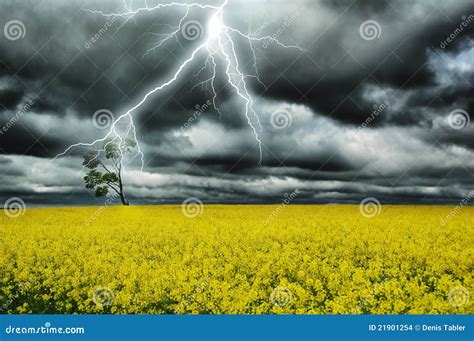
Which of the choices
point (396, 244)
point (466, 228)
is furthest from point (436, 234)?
point (396, 244)

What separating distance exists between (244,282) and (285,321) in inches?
85.1

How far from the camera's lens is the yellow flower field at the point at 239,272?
30.2 ft

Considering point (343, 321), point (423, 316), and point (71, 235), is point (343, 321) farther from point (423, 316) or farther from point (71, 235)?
point (71, 235)

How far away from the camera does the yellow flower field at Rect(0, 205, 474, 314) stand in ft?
30.2

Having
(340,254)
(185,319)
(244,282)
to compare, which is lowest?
(185,319)

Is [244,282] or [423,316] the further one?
[244,282]

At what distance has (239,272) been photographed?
38.8 ft

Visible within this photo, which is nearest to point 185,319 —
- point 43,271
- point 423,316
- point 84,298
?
point 84,298

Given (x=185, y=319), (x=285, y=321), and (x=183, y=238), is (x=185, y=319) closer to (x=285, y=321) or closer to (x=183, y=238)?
(x=285, y=321)

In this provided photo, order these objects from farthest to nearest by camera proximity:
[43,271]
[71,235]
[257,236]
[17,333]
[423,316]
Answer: [71,235]
[257,236]
[43,271]
[17,333]
[423,316]

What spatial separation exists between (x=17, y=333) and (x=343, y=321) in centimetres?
705

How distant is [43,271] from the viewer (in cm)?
1215

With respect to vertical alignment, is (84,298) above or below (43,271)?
below

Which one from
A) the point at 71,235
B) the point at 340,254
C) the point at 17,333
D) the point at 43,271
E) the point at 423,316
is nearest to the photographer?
the point at 423,316
